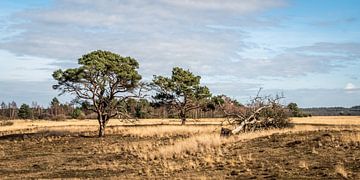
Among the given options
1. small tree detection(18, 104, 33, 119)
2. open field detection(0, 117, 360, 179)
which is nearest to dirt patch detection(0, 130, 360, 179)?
open field detection(0, 117, 360, 179)

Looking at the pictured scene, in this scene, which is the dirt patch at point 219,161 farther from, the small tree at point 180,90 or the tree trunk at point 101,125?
the small tree at point 180,90

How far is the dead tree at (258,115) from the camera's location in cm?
3797

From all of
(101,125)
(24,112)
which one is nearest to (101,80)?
(101,125)

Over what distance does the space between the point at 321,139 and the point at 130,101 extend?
82.8ft

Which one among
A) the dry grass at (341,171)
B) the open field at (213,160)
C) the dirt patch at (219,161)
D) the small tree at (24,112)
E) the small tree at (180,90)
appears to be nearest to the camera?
the dry grass at (341,171)

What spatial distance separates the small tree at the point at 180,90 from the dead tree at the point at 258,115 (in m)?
29.5

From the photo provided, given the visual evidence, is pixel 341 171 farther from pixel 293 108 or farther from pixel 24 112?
pixel 24 112

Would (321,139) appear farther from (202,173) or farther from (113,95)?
(113,95)

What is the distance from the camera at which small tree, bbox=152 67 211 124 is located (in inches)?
2824

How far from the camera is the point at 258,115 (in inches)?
1542

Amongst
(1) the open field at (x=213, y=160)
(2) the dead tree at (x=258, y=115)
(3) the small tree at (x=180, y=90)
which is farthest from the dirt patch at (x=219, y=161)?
(3) the small tree at (x=180, y=90)

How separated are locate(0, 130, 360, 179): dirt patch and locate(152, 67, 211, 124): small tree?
40.1 meters

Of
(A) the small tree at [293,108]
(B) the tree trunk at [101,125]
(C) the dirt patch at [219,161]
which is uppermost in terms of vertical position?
(A) the small tree at [293,108]

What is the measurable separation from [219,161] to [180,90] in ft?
168
